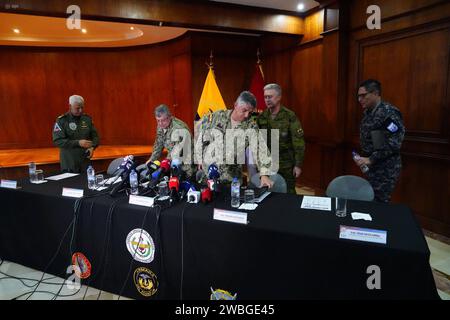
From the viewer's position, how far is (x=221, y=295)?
4.86 ft

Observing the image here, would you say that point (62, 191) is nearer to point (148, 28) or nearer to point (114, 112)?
point (148, 28)

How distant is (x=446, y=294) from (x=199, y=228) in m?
1.70

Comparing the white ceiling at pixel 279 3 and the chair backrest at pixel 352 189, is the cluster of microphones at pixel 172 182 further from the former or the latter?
the white ceiling at pixel 279 3

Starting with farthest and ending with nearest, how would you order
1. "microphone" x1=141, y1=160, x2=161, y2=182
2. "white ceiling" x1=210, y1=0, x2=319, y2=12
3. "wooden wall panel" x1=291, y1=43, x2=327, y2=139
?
"wooden wall panel" x1=291, y1=43, x2=327, y2=139
"white ceiling" x1=210, y1=0, x2=319, y2=12
"microphone" x1=141, y1=160, x2=161, y2=182

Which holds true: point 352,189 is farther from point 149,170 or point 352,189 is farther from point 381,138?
point 149,170

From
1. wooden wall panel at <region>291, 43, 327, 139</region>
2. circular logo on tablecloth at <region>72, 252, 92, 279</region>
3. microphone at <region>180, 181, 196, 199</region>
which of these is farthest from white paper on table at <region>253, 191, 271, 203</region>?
wooden wall panel at <region>291, 43, 327, 139</region>

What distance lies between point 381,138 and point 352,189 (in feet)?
1.88

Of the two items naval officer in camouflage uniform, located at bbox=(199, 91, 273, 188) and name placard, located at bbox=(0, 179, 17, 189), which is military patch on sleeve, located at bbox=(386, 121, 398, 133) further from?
name placard, located at bbox=(0, 179, 17, 189)

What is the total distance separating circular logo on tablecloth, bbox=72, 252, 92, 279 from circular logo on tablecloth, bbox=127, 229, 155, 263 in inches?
16.1

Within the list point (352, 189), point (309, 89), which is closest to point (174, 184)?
point (352, 189)

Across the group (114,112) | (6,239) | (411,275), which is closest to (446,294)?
(411,275)

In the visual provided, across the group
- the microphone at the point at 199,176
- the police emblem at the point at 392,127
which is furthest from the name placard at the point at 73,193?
the police emblem at the point at 392,127

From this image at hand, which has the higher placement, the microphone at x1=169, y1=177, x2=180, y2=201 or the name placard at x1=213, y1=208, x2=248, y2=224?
the microphone at x1=169, y1=177, x2=180, y2=201

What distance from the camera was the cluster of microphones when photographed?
1.72 m
